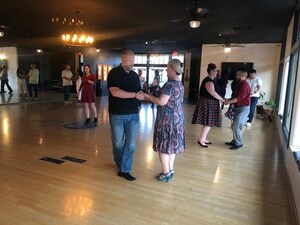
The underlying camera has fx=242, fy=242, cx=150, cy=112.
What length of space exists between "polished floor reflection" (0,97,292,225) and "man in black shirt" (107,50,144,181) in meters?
0.36

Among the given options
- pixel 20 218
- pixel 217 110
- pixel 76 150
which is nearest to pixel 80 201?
pixel 20 218

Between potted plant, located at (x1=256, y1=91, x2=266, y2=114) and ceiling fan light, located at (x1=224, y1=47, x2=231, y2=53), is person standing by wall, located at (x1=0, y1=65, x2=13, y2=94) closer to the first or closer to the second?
ceiling fan light, located at (x1=224, y1=47, x2=231, y2=53)

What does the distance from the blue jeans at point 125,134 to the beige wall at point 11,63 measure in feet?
30.8

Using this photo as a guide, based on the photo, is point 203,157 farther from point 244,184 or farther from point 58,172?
point 58,172

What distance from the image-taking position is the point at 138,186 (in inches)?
113

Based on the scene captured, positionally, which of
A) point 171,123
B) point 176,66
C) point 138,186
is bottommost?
point 138,186

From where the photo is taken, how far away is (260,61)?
1030 centimetres

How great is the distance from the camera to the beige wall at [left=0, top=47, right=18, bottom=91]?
33.8 feet

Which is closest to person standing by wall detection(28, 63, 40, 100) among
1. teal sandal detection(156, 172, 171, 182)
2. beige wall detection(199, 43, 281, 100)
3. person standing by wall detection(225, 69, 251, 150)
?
beige wall detection(199, 43, 281, 100)

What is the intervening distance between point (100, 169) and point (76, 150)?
987 millimetres

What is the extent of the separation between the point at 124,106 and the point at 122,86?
238 mm

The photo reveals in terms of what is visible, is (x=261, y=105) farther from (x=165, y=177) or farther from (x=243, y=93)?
(x=165, y=177)

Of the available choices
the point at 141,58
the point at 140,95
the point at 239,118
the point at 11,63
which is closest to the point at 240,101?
the point at 239,118

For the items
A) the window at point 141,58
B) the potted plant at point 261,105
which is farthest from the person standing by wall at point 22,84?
the potted plant at point 261,105
